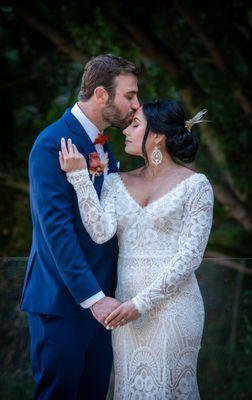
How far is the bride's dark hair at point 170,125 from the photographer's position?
3.42 metres

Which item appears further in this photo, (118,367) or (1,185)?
(1,185)

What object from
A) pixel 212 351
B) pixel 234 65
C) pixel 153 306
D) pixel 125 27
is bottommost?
pixel 212 351

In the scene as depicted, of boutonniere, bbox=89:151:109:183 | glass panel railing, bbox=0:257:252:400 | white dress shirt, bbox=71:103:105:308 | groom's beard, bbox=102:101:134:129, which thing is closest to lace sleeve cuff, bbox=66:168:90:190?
boutonniere, bbox=89:151:109:183

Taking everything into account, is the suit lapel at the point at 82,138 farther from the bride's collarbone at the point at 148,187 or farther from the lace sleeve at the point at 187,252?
the lace sleeve at the point at 187,252

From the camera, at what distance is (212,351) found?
4.49m

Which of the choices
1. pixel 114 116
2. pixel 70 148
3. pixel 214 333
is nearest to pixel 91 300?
pixel 70 148

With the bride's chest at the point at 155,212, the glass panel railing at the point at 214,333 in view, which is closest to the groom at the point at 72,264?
the bride's chest at the point at 155,212

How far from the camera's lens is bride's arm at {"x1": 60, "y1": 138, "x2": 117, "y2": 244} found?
3344mm

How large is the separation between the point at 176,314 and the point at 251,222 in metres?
3.99

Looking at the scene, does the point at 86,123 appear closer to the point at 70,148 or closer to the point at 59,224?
the point at 70,148

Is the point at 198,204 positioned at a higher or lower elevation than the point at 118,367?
higher

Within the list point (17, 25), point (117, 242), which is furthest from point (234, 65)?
point (117, 242)

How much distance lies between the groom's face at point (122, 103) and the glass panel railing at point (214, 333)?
1025 millimetres

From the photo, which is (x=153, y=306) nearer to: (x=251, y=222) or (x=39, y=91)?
(x=251, y=222)
